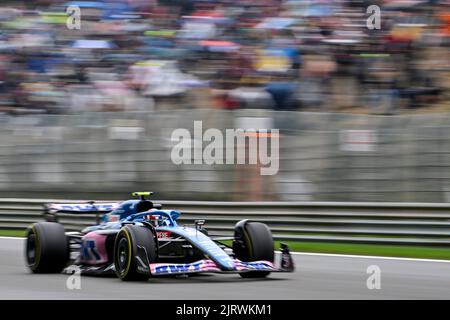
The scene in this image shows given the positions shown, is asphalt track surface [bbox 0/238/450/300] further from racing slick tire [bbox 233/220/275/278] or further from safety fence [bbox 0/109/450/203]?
safety fence [bbox 0/109/450/203]

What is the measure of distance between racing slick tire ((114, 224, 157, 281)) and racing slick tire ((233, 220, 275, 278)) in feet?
3.30

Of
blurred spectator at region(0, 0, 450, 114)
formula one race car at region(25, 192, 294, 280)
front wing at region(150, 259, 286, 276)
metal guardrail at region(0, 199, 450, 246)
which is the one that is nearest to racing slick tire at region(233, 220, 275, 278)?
formula one race car at region(25, 192, 294, 280)

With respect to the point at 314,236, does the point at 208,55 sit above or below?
above

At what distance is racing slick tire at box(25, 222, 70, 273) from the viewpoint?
30.4 feet

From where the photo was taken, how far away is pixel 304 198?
40.7 feet

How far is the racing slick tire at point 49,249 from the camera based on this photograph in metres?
9.27

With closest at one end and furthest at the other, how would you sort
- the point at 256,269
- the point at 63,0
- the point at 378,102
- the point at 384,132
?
the point at 256,269, the point at 384,132, the point at 378,102, the point at 63,0

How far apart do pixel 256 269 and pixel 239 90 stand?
5.94m

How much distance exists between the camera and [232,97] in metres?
13.9

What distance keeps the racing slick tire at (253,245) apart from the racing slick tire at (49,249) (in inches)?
73.5

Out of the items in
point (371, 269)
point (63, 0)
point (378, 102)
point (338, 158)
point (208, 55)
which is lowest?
point (371, 269)

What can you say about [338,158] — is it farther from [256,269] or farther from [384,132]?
[256,269]

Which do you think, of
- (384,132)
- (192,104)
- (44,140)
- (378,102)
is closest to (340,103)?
(378,102)

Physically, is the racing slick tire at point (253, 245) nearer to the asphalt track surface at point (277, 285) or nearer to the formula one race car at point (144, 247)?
the formula one race car at point (144, 247)
